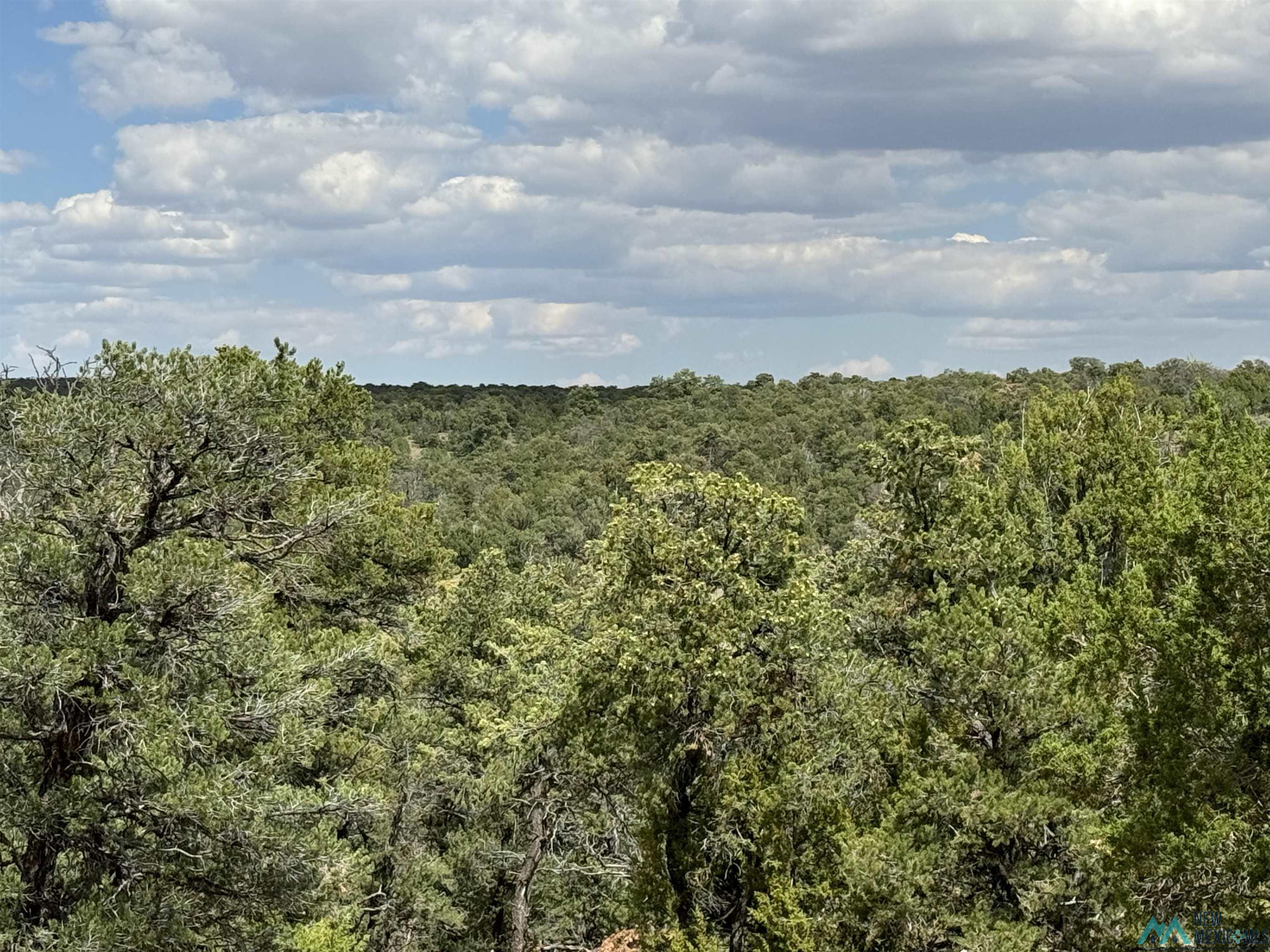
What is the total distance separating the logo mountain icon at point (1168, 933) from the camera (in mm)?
14047

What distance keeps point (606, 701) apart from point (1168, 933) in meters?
7.56

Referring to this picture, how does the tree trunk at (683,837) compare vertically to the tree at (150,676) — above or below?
below

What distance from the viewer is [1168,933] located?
46.4ft

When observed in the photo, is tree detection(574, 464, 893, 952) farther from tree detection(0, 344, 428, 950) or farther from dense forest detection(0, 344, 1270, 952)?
tree detection(0, 344, 428, 950)

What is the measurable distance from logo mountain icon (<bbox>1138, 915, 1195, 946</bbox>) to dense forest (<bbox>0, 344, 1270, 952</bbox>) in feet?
0.85

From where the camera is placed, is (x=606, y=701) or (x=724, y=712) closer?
(x=724, y=712)

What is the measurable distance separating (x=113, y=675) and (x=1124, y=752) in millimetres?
12245

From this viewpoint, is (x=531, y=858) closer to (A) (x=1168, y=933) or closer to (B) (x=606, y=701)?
(B) (x=606, y=701)

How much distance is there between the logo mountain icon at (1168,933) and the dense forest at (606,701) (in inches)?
10.2

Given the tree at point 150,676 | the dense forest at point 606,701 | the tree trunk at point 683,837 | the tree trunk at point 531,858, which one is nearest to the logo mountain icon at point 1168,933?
the dense forest at point 606,701

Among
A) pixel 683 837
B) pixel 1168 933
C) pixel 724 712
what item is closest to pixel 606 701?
pixel 724 712

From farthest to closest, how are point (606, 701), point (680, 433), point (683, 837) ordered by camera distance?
point (680, 433) → point (606, 701) → point (683, 837)

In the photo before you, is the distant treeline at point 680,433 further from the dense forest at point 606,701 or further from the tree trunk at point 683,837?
the tree trunk at point 683,837

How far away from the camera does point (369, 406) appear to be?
79.9 ft
